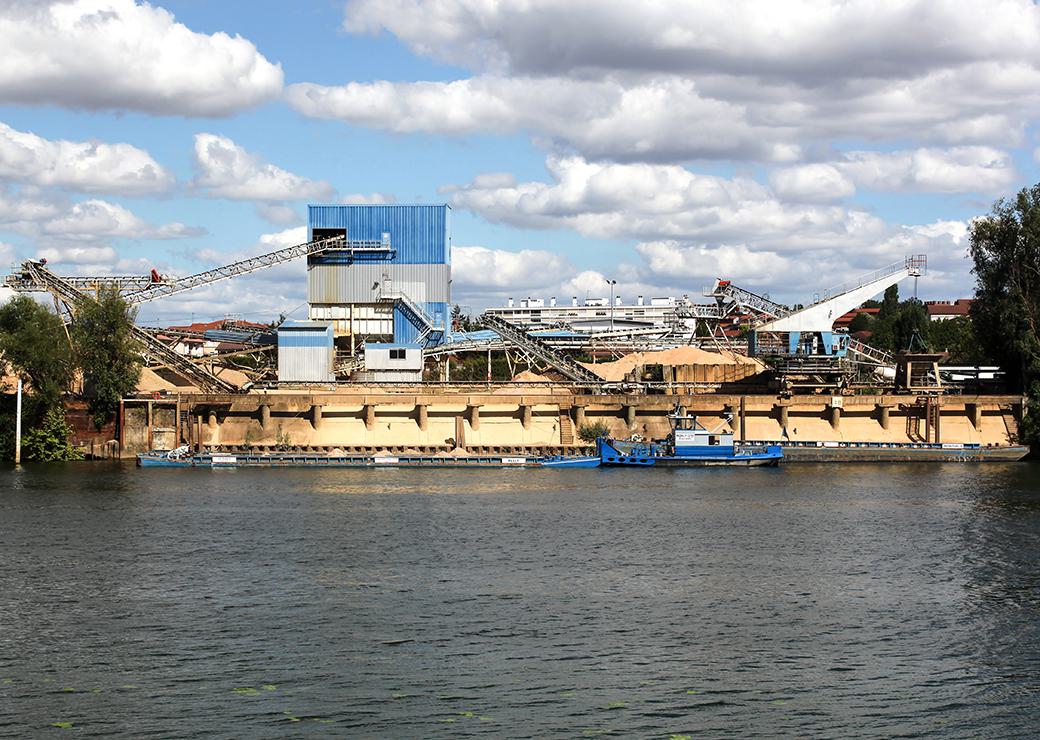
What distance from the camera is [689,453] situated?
95.1 metres

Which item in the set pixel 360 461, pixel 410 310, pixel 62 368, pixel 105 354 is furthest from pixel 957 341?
pixel 62 368

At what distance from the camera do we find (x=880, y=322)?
19925 cm

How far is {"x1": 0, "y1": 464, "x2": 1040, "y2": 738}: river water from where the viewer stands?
32812 mm

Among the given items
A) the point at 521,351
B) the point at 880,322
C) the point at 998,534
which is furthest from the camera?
the point at 880,322

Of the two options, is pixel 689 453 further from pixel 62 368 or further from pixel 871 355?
pixel 62 368

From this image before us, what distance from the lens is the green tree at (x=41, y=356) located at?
94562mm

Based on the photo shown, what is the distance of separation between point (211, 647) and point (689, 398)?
226 ft

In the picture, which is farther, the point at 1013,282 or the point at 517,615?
the point at 1013,282

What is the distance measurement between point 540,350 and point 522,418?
16170 millimetres

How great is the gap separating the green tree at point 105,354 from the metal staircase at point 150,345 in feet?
30.3

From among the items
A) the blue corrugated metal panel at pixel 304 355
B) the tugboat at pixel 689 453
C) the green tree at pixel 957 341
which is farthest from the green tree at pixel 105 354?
the green tree at pixel 957 341

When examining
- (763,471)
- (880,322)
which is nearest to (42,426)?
(763,471)

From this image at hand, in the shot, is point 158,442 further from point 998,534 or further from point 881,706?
point 881,706

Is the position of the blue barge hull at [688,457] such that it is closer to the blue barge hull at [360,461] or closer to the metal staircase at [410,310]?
the blue barge hull at [360,461]
